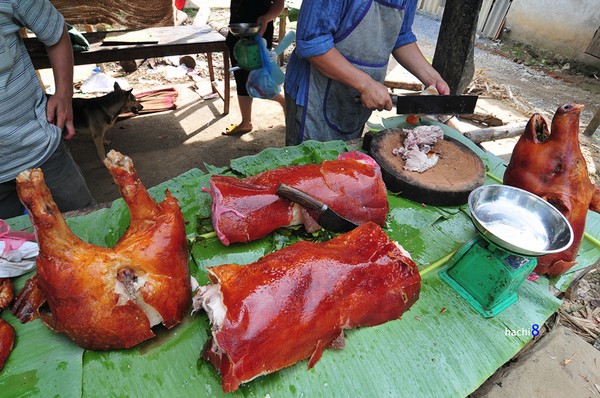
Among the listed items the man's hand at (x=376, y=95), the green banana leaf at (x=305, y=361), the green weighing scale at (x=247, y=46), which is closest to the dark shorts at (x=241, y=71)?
the green weighing scale at (x=247, y=46)

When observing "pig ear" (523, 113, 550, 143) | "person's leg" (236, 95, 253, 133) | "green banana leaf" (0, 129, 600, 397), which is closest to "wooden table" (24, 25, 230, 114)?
"person's leg" (236, 95, 253, 133)

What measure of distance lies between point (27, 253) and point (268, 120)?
5.86 meters

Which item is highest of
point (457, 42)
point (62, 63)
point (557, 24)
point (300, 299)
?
point (557, 24)

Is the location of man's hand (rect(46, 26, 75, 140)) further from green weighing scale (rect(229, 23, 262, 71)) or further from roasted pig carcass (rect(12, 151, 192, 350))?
green weighing scale (rect(229, 23, 262, 71))

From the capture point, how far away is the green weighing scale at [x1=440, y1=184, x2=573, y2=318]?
6.10 ft

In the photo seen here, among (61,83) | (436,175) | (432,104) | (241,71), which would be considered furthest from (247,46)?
(436,175)

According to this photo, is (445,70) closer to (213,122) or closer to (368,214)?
(368,214)

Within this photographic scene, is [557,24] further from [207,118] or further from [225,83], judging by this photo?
[207,118]

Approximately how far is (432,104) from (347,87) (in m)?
0.77

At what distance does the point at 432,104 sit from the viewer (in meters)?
2.96

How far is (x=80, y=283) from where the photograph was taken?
1534 mm

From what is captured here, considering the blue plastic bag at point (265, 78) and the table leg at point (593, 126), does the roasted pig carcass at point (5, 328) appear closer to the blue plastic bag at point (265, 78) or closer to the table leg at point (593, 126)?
the blue plastic bag at point (265, 78)

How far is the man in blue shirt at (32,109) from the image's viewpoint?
2.31 meters

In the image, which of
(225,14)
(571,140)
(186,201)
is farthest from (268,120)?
A: (225,14)
